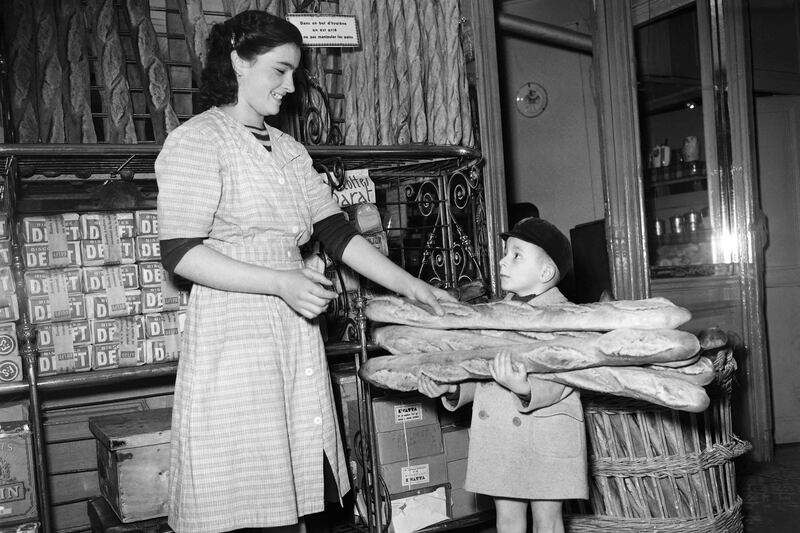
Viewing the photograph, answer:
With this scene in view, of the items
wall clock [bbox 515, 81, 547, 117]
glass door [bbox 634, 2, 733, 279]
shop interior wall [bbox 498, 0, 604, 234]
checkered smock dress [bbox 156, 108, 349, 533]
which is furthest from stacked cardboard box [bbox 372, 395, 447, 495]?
wall clock [bbox 515, 81, 547, 117]

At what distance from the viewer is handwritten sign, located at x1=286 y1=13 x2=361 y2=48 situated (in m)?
2.69

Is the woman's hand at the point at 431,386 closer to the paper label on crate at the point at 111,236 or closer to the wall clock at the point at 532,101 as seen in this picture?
the paper label on crate at the point at 111,236

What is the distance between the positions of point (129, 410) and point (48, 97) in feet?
3.72

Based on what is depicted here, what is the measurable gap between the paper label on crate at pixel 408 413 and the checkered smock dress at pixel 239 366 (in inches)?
23.7

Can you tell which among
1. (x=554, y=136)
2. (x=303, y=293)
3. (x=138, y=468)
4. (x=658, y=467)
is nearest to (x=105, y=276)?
(x=138, y=468)

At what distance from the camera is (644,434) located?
231 cm

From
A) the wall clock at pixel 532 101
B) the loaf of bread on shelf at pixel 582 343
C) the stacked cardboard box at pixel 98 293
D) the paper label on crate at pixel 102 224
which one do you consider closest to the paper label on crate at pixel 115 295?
the stacked cardboard box at pixel 98 293

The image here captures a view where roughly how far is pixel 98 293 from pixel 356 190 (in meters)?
0.97

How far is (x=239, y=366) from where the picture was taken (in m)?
1.75

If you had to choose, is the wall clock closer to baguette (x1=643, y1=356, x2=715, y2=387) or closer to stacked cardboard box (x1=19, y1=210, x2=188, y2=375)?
stacked cardboard box (x1=19, y1=210, x2=188, y2=375)

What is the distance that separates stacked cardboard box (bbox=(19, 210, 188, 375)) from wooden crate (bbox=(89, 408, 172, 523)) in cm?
24

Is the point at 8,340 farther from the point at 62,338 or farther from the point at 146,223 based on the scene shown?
the point at 146,223

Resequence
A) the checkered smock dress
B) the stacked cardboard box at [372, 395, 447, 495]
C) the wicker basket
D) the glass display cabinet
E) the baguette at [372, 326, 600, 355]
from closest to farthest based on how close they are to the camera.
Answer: the checkered smock dress → the baguette at [372, 326, 600, 355] → the wicker basket → the stacked cardboard box at [372, 395, 447, 495] → the glass display cabinet

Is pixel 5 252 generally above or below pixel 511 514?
above
